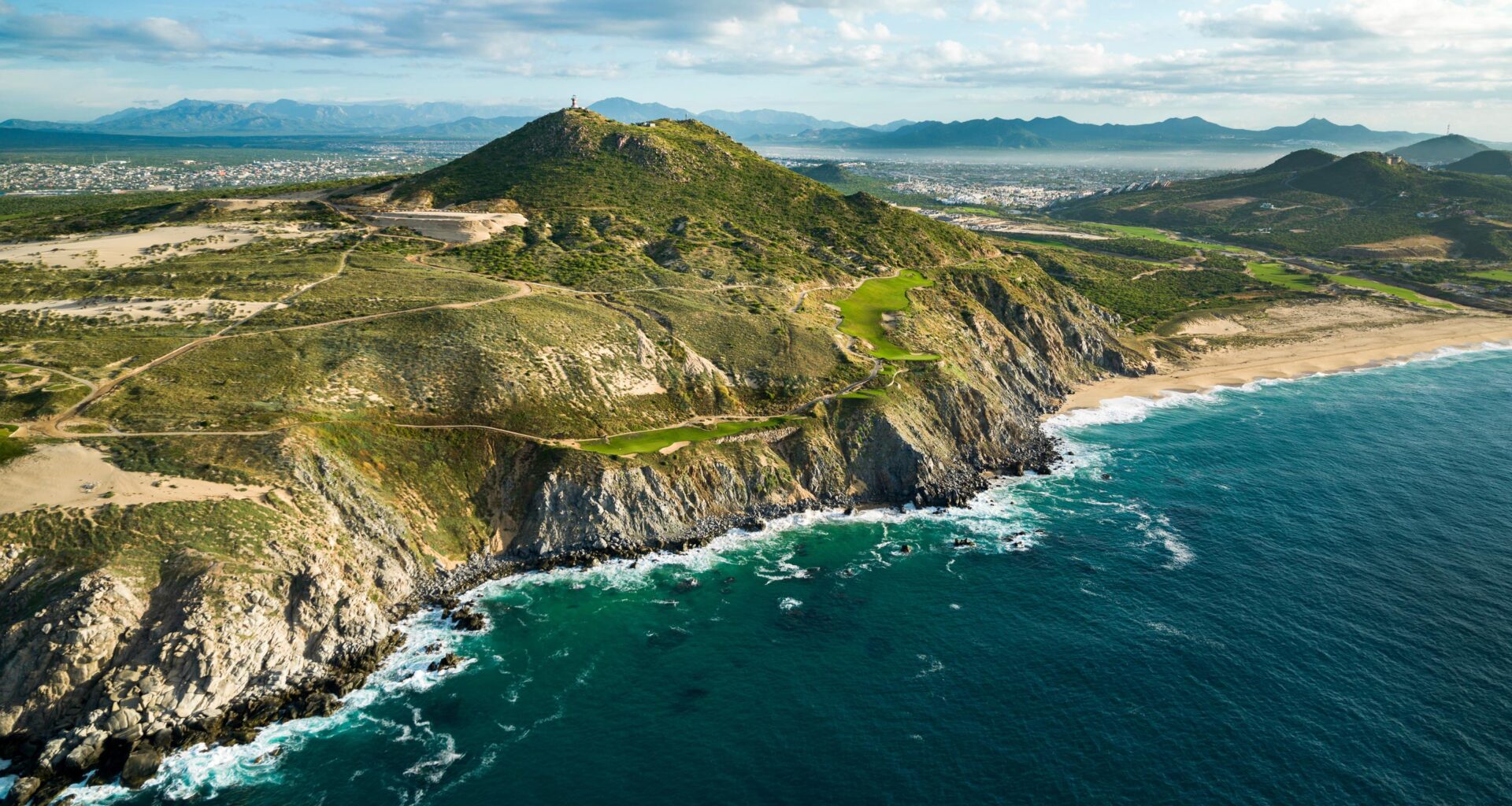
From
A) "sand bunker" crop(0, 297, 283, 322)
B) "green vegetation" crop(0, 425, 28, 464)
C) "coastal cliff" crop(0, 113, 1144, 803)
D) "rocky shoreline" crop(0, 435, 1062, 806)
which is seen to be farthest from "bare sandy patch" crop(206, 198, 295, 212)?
"rocky shoreline" crop(0, 435, 1062, 806)

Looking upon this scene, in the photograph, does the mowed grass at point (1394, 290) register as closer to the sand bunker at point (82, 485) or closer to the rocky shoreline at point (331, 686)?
the rocky shoreline at point (331, 686)

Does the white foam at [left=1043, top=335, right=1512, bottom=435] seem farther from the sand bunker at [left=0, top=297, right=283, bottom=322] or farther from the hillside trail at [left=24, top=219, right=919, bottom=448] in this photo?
the sand bunker at [left=0, top=297, right=283, bottom=322]

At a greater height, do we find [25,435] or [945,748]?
[25,435]

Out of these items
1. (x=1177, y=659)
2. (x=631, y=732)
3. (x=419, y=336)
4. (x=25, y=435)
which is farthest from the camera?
(x=419, y=336)

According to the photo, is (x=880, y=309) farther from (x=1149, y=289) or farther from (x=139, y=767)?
(x=139, y=767)

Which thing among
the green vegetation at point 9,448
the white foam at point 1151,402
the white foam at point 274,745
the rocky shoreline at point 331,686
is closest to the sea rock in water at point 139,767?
the rocky shoreline at point 331,686

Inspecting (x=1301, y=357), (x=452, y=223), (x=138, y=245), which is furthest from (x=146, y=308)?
(x=1301, y=357)

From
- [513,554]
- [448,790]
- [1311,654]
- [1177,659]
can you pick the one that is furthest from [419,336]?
[1311,654]

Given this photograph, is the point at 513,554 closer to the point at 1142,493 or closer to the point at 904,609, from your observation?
the point at 904,609
